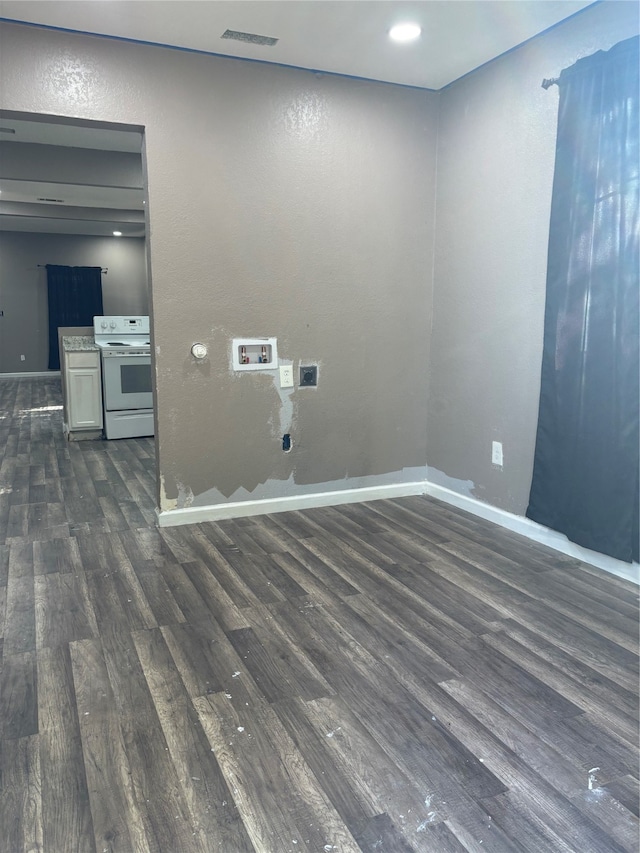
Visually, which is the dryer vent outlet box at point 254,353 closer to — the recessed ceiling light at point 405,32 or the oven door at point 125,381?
the recessed ceiling light at point 405,32

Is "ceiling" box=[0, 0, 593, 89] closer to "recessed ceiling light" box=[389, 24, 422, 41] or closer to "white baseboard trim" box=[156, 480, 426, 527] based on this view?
"recessed ceiling light" box=[389, 24, 422, 41]

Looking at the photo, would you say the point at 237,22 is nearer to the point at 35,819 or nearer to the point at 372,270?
the point at 372,270

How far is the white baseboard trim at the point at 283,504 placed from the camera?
3529 mm

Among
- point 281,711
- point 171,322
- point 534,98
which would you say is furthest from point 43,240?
point 281,711

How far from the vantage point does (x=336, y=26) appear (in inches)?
113

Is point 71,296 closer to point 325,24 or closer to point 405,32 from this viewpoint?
point 325,24

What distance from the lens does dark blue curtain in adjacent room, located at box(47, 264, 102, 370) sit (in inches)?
448

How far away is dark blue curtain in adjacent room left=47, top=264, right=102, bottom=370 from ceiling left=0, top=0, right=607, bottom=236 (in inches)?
350

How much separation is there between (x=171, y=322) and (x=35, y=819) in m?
2.42

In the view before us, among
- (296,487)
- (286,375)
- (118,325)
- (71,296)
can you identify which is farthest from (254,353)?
(71,296)

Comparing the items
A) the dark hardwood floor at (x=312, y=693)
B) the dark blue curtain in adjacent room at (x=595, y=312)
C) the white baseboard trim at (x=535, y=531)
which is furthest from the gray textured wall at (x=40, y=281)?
the dark blue curtain in adjacent room at (x=595, y=312)

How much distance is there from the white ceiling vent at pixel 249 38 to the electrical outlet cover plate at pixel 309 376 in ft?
5.53

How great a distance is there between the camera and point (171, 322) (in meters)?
3.36

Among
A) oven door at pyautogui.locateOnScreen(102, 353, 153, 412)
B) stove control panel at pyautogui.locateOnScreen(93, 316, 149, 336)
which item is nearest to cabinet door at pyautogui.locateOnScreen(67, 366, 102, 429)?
oven door at pyautogui.locateOnScreen(102, 353, 153, 412)
